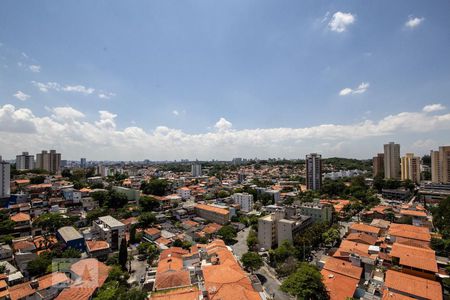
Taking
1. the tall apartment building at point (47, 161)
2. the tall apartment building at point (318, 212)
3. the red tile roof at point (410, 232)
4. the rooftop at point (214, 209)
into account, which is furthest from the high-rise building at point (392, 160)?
the tall apartment building at point (47, 161)

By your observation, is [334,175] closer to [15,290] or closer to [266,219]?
[266,219]

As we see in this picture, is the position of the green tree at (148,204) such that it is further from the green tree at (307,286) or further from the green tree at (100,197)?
the green tree at (307,286)

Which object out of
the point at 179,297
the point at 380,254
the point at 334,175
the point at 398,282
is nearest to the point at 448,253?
the point at 380,254

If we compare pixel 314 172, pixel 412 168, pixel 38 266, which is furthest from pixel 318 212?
pixel 412 168

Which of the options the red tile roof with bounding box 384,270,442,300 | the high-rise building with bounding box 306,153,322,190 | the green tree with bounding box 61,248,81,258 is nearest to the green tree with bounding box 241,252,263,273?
the red tile roof with bounding box 384,270,442,300

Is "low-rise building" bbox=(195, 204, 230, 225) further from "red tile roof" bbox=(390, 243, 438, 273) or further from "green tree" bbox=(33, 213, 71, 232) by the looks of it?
"red tile roof" bbox=(390, 243, 438, 273)
